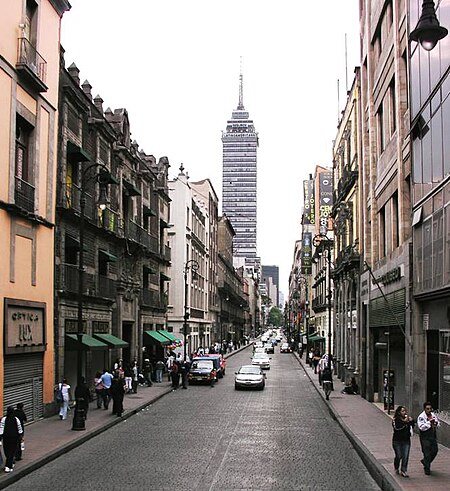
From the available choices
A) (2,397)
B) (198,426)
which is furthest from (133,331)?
(2,397)

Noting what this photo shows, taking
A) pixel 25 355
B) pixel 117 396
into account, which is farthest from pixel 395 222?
pixel 25 355

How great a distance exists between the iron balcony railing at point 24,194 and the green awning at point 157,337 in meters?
23.3

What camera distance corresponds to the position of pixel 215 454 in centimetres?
1912

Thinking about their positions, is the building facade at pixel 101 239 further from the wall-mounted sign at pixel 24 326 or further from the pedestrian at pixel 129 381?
the wall-mounted sign at pixel 24 326

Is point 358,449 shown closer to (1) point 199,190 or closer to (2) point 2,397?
(2) point 2,397

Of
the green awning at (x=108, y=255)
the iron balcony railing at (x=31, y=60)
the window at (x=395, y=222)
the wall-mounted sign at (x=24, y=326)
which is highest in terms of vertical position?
the iron balcony railing at (x=31, y=60)

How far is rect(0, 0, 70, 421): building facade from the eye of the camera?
22.6m

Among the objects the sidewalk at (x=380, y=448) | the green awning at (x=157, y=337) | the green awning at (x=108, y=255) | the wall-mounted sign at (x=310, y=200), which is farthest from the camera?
the wall-mounted sign at (x=310, y=200)

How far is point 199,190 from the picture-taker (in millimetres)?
88000

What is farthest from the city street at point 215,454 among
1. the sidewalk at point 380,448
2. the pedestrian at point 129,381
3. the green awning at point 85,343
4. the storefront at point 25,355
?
the pedestrian at point 129,381

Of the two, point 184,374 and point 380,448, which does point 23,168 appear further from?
point 184,374

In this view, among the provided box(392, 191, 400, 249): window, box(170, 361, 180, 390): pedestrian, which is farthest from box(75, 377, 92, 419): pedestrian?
box(170, 361, 180, 390): pedestrian

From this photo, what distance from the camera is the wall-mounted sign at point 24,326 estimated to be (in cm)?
2261

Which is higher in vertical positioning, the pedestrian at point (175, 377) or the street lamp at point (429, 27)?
the street lamp at point (429, 27)
